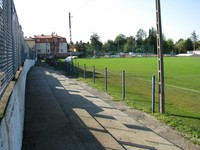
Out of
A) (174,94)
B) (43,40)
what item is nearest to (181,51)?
(43,40)

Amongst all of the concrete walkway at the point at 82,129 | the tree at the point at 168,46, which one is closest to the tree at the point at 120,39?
the tree at the point at 168,46

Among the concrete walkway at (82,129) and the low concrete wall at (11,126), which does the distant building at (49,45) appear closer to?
the concrete walkway at (82,129)

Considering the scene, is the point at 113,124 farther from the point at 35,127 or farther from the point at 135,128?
the point at 35,127

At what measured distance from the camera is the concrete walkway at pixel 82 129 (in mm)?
6782

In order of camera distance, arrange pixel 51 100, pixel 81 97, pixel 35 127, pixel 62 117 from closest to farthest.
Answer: pixel 35 127
pixel 62 117
pixel 51 100
pixel 81 97

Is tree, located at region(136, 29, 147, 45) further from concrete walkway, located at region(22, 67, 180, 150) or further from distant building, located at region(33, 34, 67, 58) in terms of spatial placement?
concrete walkway, located at region(22, 67, 180, 150)

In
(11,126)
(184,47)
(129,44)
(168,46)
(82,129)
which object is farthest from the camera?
(168,46)

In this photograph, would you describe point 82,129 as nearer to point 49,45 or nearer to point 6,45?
point 6,45

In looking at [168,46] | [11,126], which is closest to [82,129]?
[11,126]

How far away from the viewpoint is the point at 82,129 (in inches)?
318

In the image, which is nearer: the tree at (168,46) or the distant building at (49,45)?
the distant building at (49,45)

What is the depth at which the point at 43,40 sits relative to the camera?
139 metres

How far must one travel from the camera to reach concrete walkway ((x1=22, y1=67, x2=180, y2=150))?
6.78 metres

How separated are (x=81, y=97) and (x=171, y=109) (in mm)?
4335
